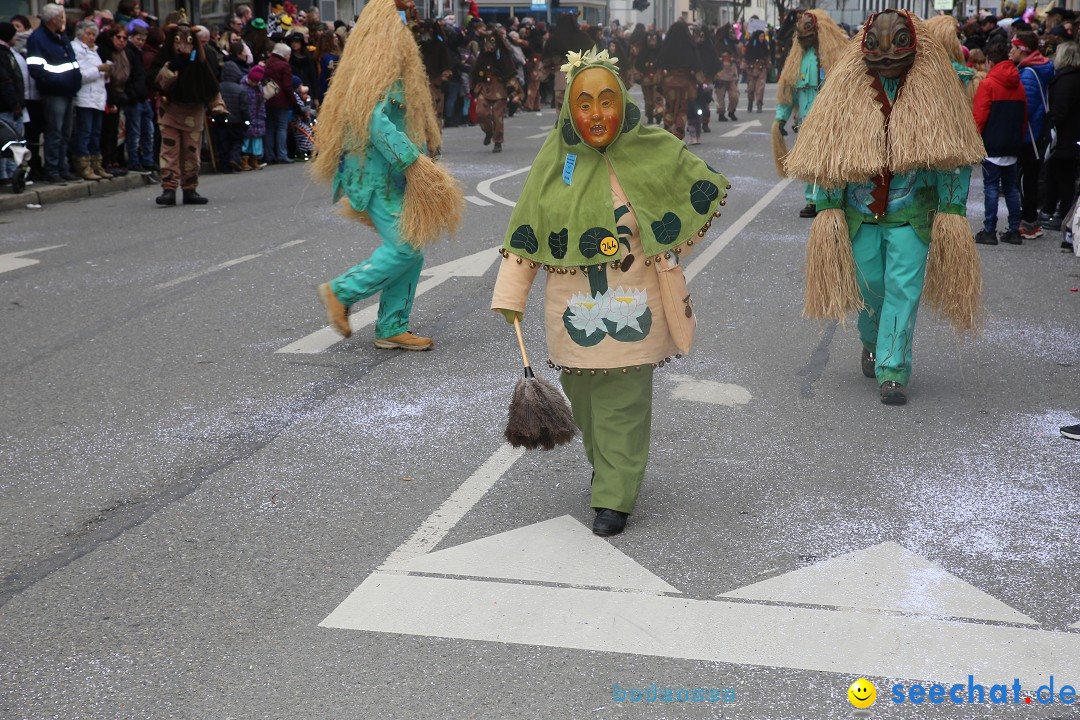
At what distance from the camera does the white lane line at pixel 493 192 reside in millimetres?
13602

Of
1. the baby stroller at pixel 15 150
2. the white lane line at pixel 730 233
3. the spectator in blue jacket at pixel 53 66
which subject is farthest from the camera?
the spectator in blue jacket at pixel 53 66

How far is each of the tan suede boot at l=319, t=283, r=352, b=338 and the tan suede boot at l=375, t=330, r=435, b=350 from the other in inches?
17.4

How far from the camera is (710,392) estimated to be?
6332 mm

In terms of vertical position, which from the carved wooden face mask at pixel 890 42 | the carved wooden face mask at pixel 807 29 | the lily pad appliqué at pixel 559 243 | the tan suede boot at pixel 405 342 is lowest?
the tan suede boot at pixel 405 342

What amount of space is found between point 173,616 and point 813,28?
9.54 meters

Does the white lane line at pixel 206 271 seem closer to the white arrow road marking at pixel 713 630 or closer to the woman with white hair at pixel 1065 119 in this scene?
the white arrow road marking at pixel 713 630

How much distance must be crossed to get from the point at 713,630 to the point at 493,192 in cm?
1113

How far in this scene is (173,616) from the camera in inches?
150

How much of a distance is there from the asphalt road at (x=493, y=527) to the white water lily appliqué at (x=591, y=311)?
74 cm

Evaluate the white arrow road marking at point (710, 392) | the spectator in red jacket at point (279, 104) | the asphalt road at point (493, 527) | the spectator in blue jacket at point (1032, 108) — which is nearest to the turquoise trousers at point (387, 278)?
the asphalt road at point (493, 527)

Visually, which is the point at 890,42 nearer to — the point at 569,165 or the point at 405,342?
the point at 569,165

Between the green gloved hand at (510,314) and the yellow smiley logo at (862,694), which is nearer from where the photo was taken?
the yellow smiley logo at (862,694)

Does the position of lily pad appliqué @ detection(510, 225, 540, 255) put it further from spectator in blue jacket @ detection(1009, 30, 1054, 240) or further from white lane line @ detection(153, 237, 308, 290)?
spectator in blue jacket @ detection(1009, 30, 1054, 240)

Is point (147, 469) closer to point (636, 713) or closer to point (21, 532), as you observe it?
point (21, 532)
